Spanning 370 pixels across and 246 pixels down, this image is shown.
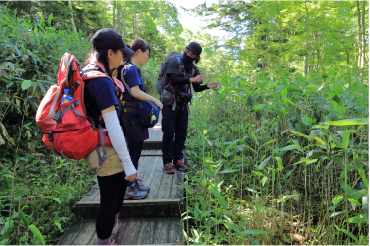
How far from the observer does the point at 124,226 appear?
2387 millimetres

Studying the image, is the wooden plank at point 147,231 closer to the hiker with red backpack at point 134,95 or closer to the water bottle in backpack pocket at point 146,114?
the hiker with red backpack at point 134,95

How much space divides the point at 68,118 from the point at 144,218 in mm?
1530

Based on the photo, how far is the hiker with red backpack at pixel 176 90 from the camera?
125 inches

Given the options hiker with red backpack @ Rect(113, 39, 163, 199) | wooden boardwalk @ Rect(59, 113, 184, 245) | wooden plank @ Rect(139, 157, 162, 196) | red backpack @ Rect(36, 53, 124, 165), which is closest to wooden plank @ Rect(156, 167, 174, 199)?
wooden boardwalk @ Rect(59, 113, 184, 245)

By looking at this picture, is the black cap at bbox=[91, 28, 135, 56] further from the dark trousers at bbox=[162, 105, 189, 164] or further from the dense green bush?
the dark trousers at bbox=[162, 105, 189, 164]

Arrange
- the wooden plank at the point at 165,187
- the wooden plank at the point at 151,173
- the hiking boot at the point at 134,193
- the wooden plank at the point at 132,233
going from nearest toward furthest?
the wooden plank at the point at 132,233 → the hiking boot at the point at 134,193 → the wooden plank at the point at 165,187 → the wooden plank at the point at 151,173

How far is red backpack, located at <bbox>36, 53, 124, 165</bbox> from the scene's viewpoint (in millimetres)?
1494

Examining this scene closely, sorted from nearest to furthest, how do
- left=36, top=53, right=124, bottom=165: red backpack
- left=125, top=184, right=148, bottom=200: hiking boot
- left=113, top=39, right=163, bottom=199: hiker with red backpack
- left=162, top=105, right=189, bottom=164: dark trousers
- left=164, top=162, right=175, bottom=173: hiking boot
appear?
left=36, top=53, right=124, bottom=165: red backpack, left=113, top=39, right=163, bottom=199: hiker with red backpack, left=125, top=184, right=148, bottom=200: hiking boot, left=162, top=105, right=189, bottom=164: dark trousers, left=164, top=162, right=175, bottom=173: hiking boot

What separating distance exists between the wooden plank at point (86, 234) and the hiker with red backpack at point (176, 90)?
49.8 inches

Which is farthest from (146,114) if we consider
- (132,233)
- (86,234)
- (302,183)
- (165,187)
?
(302,183)

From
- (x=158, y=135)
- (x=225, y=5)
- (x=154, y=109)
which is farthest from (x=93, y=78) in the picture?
(x=225, y=5)

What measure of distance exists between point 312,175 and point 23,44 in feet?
13.3

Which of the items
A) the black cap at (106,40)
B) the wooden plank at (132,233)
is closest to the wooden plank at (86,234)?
the wooden plank at (132,233)

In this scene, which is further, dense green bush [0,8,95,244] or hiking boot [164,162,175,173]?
hiking boot [164,162,175,173]
